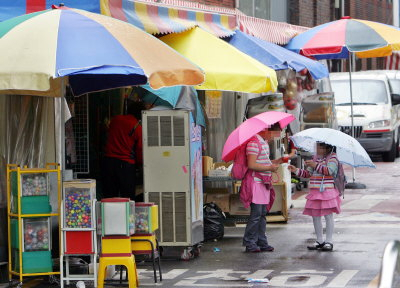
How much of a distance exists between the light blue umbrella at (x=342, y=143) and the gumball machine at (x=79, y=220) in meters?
3.29

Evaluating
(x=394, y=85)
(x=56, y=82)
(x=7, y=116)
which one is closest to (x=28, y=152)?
(x=7, y=116)

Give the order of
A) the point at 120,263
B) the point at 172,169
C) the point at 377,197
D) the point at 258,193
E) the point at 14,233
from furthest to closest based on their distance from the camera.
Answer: the point at 377,197 < the point at 258,193 < the point at 172,169 < the point at 14,233 < the point at 120,263

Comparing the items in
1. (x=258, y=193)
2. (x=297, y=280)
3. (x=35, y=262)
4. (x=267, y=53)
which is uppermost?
(x=267, y=53)

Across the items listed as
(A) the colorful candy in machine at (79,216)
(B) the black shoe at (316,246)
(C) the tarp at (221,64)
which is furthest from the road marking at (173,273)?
(C) the tarp at (221,64)

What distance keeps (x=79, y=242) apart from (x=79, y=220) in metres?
0.22

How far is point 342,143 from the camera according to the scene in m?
11.8

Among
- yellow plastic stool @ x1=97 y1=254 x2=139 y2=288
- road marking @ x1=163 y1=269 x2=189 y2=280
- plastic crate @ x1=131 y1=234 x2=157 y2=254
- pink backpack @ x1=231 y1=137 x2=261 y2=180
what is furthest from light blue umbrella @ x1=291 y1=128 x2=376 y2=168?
yellow plastic stool @ x1=97 y1=254 x2=139 y2=288

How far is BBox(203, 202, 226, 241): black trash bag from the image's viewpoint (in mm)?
12891

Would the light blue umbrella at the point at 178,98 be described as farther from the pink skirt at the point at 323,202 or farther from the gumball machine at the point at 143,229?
the gumball machine at the point at 143,229

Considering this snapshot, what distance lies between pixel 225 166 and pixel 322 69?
3161mm

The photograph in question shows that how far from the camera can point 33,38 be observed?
29.6 ft

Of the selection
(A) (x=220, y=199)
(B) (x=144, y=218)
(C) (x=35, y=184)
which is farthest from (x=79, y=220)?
(A) (x=220, y=199)

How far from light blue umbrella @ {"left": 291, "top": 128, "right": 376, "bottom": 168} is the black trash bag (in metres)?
1.46

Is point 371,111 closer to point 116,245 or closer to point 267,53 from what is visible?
point 267,53
